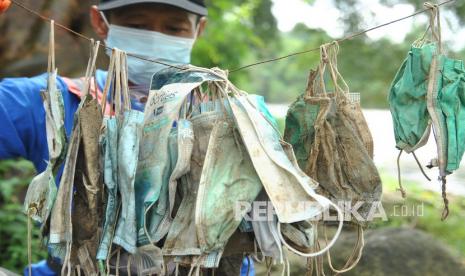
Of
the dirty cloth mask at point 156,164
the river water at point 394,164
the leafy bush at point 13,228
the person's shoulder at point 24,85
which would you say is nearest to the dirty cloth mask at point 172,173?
the dirty cloth mask at point 156,164

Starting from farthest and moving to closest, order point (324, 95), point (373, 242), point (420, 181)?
point (420, 181)
point (373, 242)
point (324, 95)

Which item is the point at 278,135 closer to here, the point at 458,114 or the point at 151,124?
the point at 151,124

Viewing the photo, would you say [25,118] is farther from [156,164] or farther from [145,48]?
[156,164]

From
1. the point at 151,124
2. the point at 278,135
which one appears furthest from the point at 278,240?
the point at 151,124

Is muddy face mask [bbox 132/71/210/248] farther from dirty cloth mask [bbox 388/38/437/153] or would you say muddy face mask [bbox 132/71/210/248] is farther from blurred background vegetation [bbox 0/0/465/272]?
dirty cloth mask [bbox 388/38/437/153]

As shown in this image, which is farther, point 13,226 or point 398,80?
point 13,226

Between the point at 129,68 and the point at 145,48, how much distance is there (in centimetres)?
9

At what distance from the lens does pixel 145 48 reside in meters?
2.14

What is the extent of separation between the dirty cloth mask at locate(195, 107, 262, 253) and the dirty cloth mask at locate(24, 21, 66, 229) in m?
0.38

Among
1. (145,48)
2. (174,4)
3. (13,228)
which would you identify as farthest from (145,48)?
(13,228)

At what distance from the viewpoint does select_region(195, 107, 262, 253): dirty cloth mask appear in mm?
1485

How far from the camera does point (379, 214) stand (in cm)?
171

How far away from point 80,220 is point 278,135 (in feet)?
1.83
